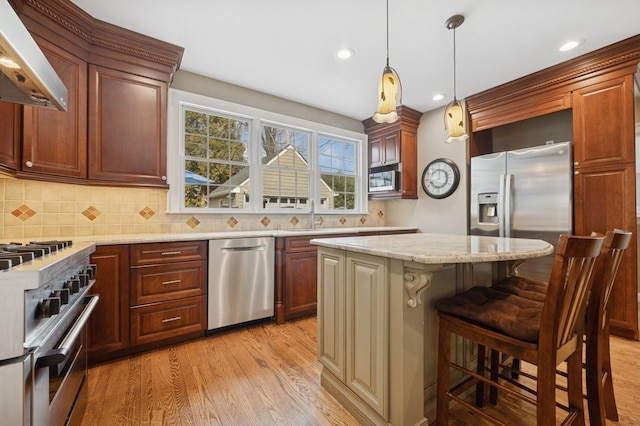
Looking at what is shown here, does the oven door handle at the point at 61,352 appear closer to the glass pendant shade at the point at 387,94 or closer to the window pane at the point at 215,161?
the glass pendant shade at the point at 387,94

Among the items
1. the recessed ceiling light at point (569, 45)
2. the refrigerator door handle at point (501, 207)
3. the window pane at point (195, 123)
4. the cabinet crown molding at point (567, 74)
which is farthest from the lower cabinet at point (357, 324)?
the cabinet crown molding at point (567, 74)

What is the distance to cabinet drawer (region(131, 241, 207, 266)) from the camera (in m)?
2.22

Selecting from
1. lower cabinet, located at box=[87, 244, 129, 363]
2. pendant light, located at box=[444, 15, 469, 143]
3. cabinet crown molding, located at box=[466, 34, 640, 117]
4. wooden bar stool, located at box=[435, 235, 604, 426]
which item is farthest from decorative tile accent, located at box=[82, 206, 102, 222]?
cabinet crown molding, located at box=[466, 34, 640, 117]

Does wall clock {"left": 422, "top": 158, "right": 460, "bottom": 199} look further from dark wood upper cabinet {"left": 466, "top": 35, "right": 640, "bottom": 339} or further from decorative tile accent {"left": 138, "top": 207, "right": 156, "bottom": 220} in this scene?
decorative tile accent {"left": 138, "top": 207, "right": 156, "bottom": 220}

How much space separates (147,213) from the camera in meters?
2.79

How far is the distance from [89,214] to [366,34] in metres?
2.93

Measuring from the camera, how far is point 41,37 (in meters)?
1.99

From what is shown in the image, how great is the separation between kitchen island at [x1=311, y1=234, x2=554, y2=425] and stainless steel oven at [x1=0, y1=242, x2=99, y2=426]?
122cm

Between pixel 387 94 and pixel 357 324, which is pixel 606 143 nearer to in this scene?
pixel 387 94

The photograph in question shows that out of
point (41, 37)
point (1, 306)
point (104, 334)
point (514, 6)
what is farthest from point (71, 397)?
point (514, 6)

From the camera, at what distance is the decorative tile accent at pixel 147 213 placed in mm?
2766

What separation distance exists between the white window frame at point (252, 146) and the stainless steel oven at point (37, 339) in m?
1.80

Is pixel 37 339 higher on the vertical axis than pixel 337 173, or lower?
lower

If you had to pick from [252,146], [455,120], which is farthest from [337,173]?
[455,120]
